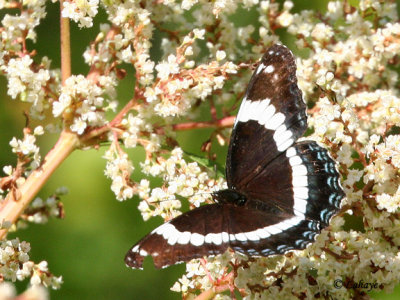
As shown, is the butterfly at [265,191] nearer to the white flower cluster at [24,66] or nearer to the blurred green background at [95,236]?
the white flower cluster at [24,66]

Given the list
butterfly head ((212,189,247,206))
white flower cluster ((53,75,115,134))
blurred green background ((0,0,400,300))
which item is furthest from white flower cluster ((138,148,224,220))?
blurred green background ((0,0,400,300))

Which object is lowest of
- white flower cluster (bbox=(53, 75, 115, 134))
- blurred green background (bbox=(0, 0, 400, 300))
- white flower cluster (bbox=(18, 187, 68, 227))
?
blurred green background (bbox=(0, 0, 400, 300))

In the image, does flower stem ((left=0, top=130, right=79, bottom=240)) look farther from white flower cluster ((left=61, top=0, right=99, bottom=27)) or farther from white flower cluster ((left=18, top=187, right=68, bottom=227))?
white flower cluster ((left=61, top=0, right=99, bottom=27))

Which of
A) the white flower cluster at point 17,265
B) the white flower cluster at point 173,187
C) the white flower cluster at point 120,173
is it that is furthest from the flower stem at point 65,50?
the white flower cluster at point 17,265

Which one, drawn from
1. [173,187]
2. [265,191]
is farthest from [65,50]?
[265,191]

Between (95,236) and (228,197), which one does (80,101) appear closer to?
(228,197)

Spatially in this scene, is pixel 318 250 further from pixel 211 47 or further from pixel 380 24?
pixel 380 24

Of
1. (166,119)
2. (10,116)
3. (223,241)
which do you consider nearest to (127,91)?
(10,116)

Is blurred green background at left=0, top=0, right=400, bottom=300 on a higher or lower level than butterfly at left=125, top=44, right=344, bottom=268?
lower
